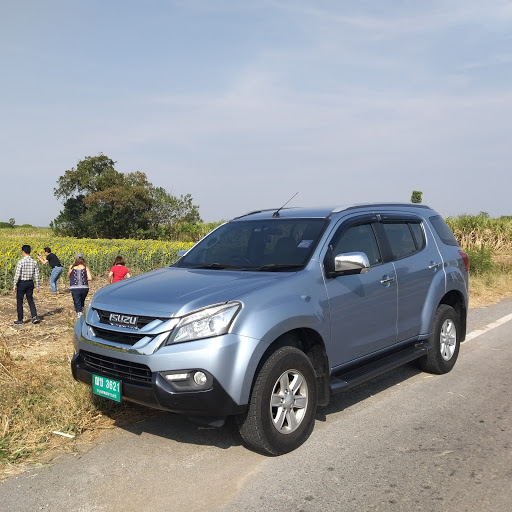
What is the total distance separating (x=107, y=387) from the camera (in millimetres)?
4160

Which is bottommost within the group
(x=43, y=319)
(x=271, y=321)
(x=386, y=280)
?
(x=43, y=319)

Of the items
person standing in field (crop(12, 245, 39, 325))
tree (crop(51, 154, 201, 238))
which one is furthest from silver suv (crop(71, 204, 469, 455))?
tree (crop(51, 154, 201, 238))

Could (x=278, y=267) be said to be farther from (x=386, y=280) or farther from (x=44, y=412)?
(x=44, y=412)

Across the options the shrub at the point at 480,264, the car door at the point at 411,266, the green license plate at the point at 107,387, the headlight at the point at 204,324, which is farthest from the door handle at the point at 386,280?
the shrub at the point at 480,264

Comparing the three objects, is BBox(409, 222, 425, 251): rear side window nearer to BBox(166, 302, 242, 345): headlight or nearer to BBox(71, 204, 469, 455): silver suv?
BBox(71, 204, 469, 455): silver suv

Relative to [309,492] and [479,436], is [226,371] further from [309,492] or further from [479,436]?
[479,436]

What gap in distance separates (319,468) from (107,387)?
1.65 metres

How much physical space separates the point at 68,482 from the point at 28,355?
379 centimetres

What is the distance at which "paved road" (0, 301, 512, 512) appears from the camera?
11.4 ft

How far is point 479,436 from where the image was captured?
448cm

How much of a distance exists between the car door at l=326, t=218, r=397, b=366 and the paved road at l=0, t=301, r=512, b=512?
0.64m

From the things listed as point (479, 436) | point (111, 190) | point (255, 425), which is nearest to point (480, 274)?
point (479, 436)

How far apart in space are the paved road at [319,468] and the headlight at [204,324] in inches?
37.8

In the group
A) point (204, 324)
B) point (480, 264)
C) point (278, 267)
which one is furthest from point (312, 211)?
point (480, 264)
